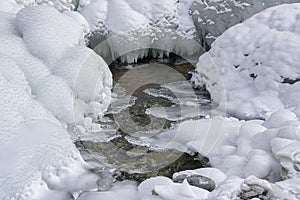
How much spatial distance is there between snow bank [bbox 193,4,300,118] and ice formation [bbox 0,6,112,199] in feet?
4.40

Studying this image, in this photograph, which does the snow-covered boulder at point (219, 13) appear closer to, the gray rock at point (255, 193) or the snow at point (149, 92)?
the snow at point (149, 92)

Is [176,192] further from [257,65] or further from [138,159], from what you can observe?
[257,65]

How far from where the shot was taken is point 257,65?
533 cm

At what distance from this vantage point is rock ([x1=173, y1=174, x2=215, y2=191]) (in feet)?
10.7

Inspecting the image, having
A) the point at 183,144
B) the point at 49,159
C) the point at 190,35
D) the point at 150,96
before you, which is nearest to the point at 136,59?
the point at 190,35

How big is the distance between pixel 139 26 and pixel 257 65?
196 centimetres

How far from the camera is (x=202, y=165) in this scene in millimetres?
3994

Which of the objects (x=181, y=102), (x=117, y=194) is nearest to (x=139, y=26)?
(x=181, y=102)

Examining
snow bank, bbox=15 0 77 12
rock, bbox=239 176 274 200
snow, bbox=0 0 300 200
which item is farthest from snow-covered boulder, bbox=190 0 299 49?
rock, bbox=239 176 274 200

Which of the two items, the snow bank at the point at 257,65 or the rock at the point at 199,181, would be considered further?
the snow bank at the point at 257,65

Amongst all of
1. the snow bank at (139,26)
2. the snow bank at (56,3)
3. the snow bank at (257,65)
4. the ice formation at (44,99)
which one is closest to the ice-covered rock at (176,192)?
the ice formation at (44,99)

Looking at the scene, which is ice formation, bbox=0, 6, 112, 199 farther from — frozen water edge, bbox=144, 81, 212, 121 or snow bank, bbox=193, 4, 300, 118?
snow bank, bbox=193, 4, 300, 118

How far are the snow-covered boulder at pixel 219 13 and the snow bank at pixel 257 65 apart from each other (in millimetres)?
905

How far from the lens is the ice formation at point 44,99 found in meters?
3.33
